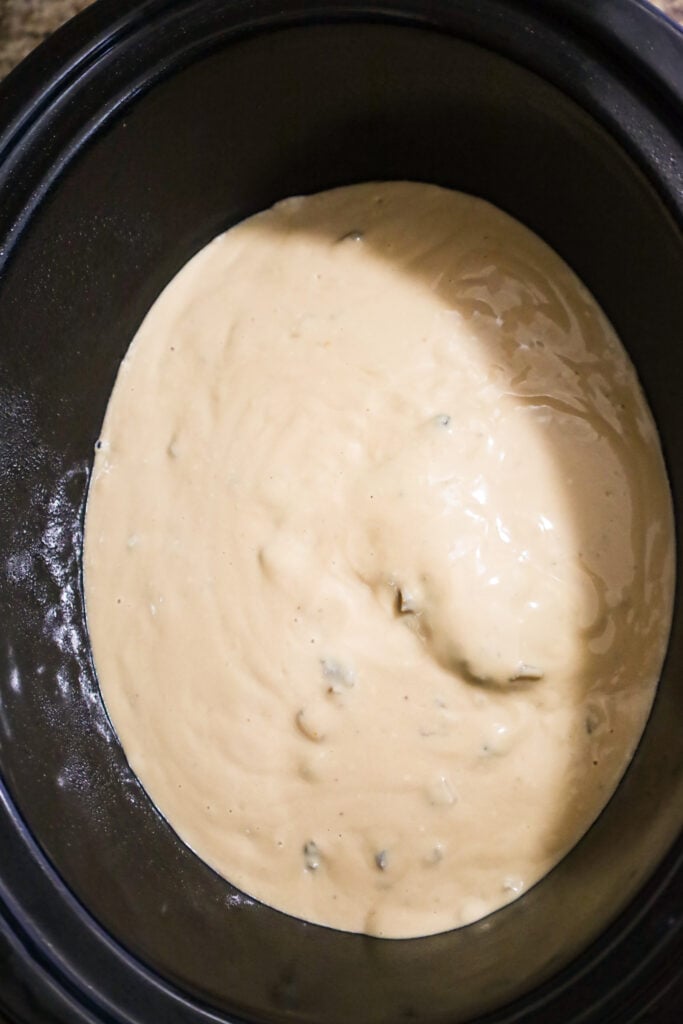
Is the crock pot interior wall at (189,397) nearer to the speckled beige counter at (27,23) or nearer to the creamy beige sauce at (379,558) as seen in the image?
the creamy beige sauce at (379,558)

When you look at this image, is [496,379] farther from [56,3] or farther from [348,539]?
[56,3]

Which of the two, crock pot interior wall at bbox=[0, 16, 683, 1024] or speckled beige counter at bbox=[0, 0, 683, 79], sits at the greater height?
speckled beige counter at bbox=[0, 0, 683, 79]

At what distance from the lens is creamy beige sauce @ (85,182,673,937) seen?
1090 millimetres

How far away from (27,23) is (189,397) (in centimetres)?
54

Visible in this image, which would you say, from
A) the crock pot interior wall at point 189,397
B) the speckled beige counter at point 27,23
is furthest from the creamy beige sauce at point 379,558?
the speckled beige counter at point 27,23

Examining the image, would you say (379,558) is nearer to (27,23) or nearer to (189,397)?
(189,397)

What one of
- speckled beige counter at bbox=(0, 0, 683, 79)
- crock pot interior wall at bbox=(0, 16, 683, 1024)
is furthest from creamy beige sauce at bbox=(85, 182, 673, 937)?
speckled beige counter at bbox=(0, 0, 683, 79)

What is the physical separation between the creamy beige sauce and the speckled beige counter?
14.1 inches

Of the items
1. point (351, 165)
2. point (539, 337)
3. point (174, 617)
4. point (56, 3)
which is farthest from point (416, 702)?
point (56, 3)

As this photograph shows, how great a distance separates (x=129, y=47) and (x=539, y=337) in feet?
1.91

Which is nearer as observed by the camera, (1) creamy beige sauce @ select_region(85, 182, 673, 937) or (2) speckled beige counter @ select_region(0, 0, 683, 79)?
(1) creamy beige sauce @ select_region(85, 182, 673, 937)

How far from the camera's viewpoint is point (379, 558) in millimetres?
1128

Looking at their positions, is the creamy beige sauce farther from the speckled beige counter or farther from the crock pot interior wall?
the speckled beige counter

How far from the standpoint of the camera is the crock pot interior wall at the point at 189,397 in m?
1.00
